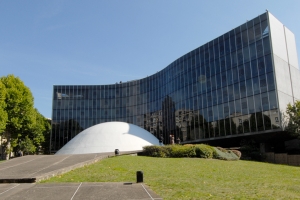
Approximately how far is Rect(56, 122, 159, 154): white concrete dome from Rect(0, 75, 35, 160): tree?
28.0 ft

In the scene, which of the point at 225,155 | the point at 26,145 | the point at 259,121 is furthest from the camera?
the point at 26,145

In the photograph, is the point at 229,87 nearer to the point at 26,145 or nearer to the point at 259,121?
the point at 259,121

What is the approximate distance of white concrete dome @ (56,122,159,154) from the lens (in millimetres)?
35344

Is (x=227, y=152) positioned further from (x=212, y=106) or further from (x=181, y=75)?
(x=181, y=75)

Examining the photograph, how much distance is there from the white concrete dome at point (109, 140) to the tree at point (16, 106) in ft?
28.0

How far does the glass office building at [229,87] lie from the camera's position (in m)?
35.8

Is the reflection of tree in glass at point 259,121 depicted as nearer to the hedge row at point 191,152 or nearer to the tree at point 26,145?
the hedge row at point 191,152

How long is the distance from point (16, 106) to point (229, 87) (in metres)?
30.5

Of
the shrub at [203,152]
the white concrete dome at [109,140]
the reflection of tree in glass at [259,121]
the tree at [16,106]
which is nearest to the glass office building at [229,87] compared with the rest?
the reflection of tree in glass at [259,121]

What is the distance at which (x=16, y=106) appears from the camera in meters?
40.8

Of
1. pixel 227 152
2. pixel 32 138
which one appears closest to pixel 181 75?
pixel 227 152

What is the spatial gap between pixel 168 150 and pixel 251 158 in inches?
481

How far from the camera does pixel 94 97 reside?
71500 mm

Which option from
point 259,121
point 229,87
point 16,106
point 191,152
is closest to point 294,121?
point 259,121
